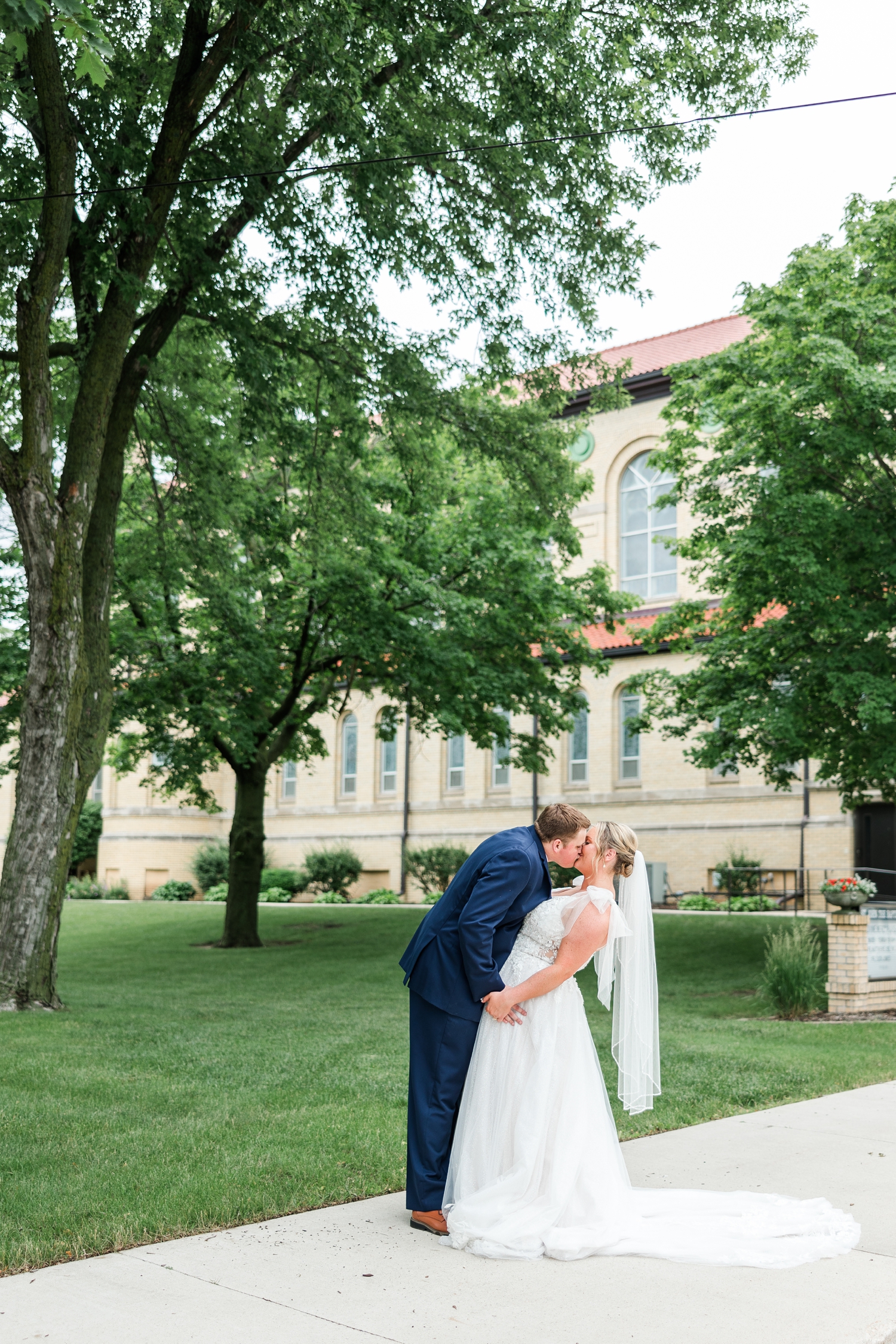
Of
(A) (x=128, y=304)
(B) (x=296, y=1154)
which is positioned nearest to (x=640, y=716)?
(A) (x=128, y=304)

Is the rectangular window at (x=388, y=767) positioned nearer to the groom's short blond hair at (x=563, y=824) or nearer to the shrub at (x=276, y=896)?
the shrub at (x=276, y=896)

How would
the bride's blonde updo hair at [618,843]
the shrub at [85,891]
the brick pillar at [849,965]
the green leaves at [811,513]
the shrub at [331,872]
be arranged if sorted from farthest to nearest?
the shrub at [85,891]
the shrub at [331,872]
the green leaves at [811,513]
the brick pillar at [849,965]
the bride's blonde updo hair at [618,843]

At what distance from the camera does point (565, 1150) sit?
491 centimetres

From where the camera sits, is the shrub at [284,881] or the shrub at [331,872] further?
the shrub at [284,881]

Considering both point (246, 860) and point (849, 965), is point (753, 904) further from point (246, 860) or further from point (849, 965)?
point (849, 965)

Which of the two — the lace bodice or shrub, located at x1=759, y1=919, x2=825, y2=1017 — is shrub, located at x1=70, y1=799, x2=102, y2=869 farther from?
the lace bodice

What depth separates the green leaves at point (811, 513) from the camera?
15805mm

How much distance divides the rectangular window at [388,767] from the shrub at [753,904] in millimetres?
15836

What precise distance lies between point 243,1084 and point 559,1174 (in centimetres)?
436

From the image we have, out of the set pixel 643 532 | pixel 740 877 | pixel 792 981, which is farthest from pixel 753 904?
pixel 792 981

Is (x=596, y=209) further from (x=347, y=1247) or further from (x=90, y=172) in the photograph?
(x=347, y=1247)

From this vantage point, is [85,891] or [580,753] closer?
[580,753]

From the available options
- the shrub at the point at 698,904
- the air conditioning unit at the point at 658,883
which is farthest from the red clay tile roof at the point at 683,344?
the shrub at the point at 698,904

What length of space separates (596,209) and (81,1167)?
11646 mm
